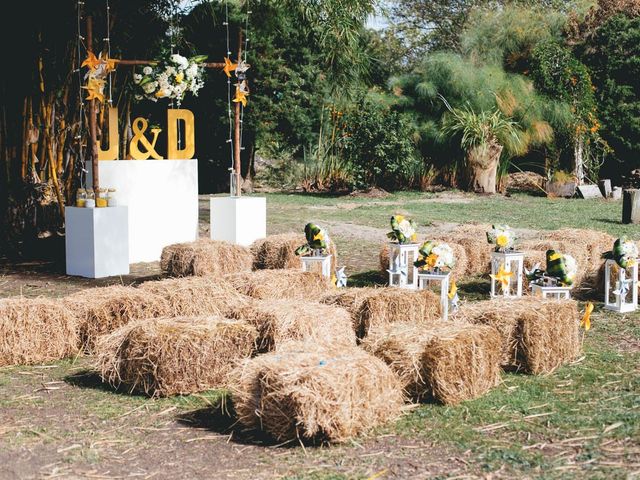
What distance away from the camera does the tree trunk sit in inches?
785

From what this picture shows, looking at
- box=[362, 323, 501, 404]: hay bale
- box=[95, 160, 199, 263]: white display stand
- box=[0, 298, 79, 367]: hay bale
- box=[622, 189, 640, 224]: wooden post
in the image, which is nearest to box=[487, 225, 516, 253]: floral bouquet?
box=[362, 323, 501, 404]: hay bale

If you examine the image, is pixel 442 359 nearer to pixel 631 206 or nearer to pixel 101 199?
pixel 101 199

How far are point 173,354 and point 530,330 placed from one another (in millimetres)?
2240

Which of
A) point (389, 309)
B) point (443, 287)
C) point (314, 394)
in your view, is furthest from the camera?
point (443, 287)

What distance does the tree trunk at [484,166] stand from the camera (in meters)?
19.9

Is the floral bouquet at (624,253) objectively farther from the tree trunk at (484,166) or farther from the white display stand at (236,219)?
the tree trunk at (484,166)

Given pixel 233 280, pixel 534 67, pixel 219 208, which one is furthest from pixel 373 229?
pixel 534 67

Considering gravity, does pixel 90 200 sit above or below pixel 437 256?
above

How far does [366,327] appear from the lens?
6.27 m

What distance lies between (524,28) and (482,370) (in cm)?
1952

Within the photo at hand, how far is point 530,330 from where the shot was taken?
228 inches

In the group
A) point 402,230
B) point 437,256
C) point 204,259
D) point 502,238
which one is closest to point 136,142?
point 204,259

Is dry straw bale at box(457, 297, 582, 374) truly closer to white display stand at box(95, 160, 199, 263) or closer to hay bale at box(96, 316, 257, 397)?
hay bale at box(96, 316, 257, 397)

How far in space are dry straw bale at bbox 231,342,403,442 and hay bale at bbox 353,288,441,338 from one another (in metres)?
1.40
